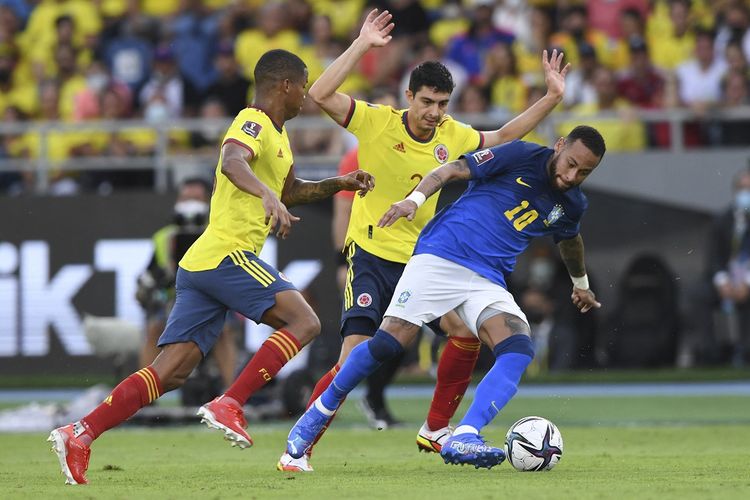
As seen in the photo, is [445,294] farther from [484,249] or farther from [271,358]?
[271,358]

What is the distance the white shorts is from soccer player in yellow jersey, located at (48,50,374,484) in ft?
1.89

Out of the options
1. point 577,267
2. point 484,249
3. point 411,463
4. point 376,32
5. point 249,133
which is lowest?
point 411,463

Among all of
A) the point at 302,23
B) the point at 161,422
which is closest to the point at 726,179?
the point at 302,23

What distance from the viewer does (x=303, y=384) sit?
13359mm

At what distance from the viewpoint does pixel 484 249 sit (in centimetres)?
831

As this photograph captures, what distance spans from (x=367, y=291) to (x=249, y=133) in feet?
5.12

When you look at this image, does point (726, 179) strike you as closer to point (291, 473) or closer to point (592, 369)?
point (592, 369)

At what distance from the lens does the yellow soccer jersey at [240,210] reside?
8219mm

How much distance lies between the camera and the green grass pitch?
700 centimetres

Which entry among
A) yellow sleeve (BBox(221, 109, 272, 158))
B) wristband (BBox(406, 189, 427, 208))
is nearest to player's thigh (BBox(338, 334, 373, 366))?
wristband (BBox(406, 189, 427, 208))

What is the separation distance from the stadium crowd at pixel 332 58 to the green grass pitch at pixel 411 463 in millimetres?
4561

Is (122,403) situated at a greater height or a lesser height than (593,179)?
lesser

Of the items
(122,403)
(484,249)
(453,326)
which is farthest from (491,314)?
(122,403)

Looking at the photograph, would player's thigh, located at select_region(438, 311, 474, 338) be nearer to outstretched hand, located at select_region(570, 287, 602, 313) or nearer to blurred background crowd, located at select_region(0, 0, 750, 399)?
Result: outstretched hand, located at select_region(570, 287, 602, 313)
